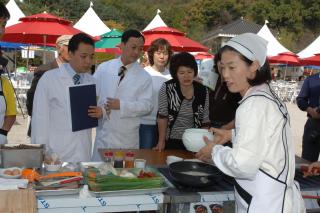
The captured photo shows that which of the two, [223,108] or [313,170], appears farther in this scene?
[223,108]

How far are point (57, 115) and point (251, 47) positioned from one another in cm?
172

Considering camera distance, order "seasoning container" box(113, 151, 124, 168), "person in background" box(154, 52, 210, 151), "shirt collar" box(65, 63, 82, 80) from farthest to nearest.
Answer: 1. "person in background" box(154, 52, 210, 151)
2. "shirt collar" box(65, 63, 82, 80)
3. "seasoning container" box(113, 151, 124, 168)

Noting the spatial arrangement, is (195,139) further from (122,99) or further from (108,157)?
(122,99)

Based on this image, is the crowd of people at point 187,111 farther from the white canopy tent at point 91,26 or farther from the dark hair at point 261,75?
the white canopy tent at point 91,26

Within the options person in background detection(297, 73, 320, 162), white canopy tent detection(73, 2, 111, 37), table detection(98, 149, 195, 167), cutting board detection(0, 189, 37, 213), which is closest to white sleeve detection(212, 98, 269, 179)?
cutting board detection(0, 189, 37, 213)

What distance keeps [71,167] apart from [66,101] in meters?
0.68

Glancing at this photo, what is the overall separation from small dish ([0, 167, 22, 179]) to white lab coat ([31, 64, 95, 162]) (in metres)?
0.61

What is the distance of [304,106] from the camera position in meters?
4.59

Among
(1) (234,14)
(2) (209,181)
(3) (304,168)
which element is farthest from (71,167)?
(1) (234,14)

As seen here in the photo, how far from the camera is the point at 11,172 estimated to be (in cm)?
228

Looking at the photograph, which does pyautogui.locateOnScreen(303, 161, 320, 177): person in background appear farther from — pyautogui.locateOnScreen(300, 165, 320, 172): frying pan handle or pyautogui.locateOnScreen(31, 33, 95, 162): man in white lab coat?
pyautogui.locateOnScreen(31, 33, 95, 162): man in white lab coat

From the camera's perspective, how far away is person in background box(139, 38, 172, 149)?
13.3 ft

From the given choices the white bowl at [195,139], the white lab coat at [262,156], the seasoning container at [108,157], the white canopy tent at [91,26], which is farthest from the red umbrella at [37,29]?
the white canopy tent at [91,26]

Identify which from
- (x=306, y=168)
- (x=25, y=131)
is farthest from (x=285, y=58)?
(x=306, y=168)
